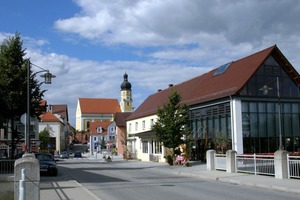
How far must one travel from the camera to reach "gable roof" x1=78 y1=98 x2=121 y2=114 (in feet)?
516

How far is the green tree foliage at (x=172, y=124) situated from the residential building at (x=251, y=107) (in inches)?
68.8

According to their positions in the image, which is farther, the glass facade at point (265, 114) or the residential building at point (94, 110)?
the residential building at point (94, 110)

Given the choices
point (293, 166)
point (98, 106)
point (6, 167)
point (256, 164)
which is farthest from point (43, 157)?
point (98, 106)

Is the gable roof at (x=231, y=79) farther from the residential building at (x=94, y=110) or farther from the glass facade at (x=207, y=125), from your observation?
the residential building at (x=94, y=110)

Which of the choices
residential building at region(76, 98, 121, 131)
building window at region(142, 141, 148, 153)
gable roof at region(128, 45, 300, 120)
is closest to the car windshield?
gable roof at region(128, 45, 300, 120)

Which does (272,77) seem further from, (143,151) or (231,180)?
(143,151)

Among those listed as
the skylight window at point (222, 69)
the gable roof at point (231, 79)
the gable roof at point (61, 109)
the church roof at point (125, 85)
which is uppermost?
the church roof at point (125, 85)

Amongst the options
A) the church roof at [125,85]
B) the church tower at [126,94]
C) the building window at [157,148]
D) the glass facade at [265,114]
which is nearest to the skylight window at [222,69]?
the glass facade at [265,114]

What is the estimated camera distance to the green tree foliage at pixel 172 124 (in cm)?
3606

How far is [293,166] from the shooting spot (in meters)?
20.0

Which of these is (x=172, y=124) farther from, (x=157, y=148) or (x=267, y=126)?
(x=157, y=148)

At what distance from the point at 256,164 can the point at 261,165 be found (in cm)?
44

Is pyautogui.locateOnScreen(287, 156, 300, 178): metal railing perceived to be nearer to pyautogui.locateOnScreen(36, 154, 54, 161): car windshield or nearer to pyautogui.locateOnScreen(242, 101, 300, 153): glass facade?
pyautogui.locateOnScreen(242, 101, 300, 153): glass facade

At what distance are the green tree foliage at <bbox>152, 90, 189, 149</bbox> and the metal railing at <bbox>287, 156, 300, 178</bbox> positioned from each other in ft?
52.7
